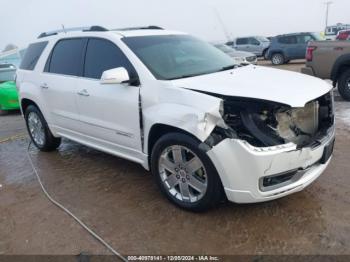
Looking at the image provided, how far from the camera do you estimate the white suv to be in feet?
9.93

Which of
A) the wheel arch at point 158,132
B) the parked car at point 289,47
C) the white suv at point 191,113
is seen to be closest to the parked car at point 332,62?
the white suv at point 191,113

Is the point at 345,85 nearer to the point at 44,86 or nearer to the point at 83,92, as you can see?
the point at 83,92

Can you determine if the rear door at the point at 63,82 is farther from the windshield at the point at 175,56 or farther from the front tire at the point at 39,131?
the windshield at the point at 175,56

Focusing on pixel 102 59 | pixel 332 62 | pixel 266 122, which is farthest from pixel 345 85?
pixel 102 59

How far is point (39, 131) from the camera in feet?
19.2

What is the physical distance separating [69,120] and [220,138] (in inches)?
103

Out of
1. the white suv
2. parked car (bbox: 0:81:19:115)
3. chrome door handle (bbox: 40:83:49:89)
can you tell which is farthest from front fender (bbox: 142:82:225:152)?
parked car (bbox: 0:81:19:115)

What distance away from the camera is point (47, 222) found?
362cm

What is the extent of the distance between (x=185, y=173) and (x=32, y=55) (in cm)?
365

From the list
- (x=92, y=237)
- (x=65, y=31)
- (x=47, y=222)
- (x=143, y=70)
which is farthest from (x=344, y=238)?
(x=65, y=31)

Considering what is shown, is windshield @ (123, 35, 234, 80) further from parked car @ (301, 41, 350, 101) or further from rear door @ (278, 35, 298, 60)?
rear door @ (278, 35, 298, 60)

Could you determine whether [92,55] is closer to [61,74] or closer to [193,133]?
[61,74]

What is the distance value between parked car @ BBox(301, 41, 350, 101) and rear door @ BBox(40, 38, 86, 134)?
6026 millimetres

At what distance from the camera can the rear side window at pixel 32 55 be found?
5.52 m
